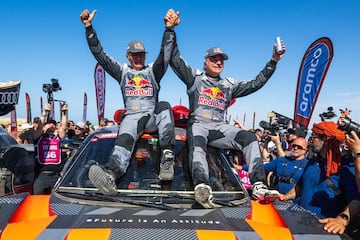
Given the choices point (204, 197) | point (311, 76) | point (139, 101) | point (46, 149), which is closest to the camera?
point (204, 197)

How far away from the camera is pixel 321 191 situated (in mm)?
4254

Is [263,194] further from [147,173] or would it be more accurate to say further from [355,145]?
[147,173]

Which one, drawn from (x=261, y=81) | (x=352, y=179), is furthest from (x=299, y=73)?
(x=352, y=179)

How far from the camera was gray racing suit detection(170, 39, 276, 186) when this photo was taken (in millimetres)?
4117

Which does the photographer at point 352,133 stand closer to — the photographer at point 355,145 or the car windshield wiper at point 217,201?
the photographer at point 355,145

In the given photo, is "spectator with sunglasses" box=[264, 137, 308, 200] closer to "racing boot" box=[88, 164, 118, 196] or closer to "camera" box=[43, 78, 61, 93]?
"racing boot" box=[88, 164, 118, 196]

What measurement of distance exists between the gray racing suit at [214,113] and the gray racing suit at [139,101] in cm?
21

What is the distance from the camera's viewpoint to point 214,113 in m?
4.57

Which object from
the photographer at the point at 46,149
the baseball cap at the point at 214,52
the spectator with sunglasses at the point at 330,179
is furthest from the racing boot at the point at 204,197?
the photographer at the point at 46,149

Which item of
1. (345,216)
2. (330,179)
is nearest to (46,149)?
(330,179)

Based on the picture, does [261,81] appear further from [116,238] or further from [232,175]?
[116,238]

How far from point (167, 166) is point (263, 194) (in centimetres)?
90

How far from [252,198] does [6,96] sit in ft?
14.9

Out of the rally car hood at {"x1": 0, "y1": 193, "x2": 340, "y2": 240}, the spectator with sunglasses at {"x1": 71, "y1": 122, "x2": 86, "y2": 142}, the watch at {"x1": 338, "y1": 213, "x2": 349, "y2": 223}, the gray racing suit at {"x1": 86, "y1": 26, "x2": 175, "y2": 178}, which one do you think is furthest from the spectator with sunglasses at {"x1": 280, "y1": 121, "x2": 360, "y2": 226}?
the spectator with sunglasses at {"x1": 71, "y1": 122, "x2": 86, "y2": 142}
